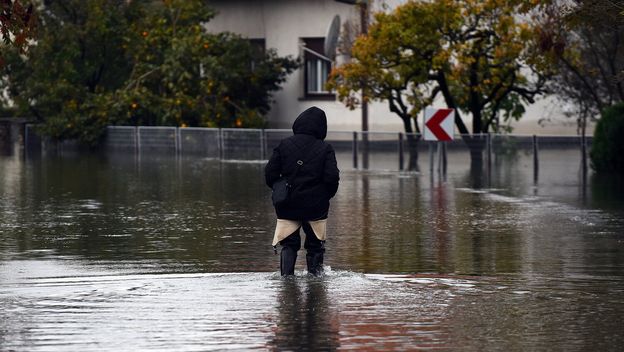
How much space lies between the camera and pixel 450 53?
3391 cm

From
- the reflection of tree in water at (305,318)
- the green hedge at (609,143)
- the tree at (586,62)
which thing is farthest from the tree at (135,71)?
the reflection of tree in water at (305,318)

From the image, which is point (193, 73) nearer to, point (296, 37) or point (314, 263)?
point (296, 37)

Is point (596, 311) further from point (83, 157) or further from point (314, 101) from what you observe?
point (314, 101)

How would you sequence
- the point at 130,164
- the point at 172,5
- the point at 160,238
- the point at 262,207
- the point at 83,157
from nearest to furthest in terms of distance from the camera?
the point at 160,238 → the point at 262,207 → the point at 130,164 → the point at 83,157 → the point at 172,5

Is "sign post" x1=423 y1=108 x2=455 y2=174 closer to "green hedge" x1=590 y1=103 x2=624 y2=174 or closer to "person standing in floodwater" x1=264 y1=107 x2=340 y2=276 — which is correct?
"green hedge" x1=590 y1=103 x2=624 y2=174

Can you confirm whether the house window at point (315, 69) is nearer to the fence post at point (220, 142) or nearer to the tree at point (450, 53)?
the fence post at point (220, 142)

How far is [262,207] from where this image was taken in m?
22.5

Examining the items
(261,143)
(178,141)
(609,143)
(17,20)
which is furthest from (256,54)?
(17,20)

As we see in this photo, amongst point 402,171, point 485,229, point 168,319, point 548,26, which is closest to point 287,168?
point 168,319

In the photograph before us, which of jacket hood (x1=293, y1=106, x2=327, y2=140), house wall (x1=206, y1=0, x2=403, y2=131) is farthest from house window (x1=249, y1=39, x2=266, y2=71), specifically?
jacket hood (x1=293, y1=106, x2=327, y2=140)

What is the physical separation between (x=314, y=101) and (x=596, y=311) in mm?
35739

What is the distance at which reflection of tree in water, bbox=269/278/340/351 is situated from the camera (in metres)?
9.62

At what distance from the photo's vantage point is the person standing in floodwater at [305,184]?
13.0 m

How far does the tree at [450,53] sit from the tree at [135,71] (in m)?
7.34
